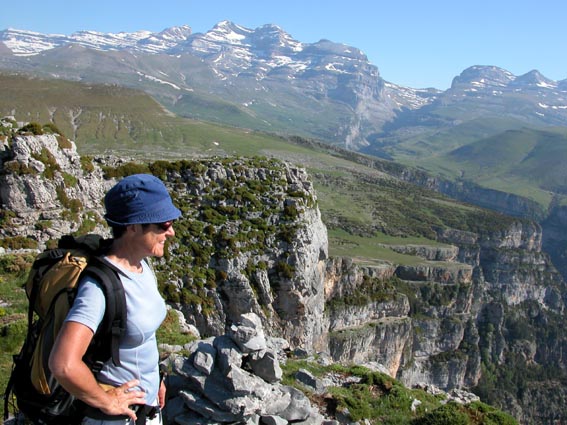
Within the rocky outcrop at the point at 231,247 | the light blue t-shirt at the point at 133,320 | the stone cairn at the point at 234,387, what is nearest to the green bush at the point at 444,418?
the stone cairn at the point at 234,387

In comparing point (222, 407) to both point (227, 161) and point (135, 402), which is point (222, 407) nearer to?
point (135, 402)

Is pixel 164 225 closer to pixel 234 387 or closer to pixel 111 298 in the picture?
pixel 111 298

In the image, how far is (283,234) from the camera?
41031mm

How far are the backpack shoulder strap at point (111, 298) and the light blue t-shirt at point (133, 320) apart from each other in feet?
0.21

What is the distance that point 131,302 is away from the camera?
523 centimetres

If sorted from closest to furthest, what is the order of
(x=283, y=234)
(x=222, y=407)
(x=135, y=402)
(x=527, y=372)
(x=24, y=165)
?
(x=135, y=402) < (x=222, y=407) < (x=24, y=165) < (x=283, y=234) < (x=527, y=372)

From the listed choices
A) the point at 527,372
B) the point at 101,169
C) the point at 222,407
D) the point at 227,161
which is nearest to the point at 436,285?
the point at 527,372

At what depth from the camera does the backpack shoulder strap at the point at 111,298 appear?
16.3 ft

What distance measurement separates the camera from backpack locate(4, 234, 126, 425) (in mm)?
5004

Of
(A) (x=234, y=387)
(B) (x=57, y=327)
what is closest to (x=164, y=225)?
(B) (x=57, y=327)

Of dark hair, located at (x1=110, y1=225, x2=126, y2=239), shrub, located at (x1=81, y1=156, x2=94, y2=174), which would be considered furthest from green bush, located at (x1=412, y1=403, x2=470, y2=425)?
shrub, located at (x1=81, y1=156, x2=94, y2=174)

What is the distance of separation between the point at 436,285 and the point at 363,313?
168ft

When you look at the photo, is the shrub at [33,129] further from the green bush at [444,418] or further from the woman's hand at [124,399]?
the woman's hand at [124,399]

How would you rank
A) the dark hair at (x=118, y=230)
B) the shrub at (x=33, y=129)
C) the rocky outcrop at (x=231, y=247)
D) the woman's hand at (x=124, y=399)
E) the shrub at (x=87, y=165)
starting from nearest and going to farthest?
1. the woman's hand at (x=124, y=399)
2. the dark hair at (x=118, y=230)
3. the rocky outcrop at (x=231, y=247)
4. the shrub at (x=33, y=129)
5. the shrub at (x=87, y=165)
